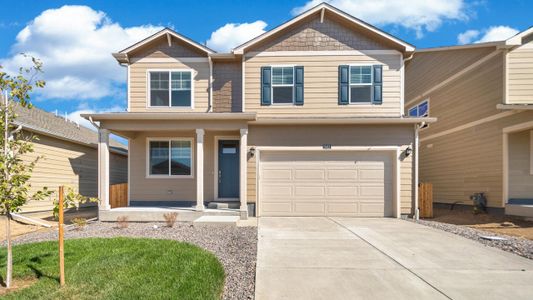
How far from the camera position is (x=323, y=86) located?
11.2m

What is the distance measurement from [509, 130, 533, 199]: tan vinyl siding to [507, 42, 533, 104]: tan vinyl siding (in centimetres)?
111

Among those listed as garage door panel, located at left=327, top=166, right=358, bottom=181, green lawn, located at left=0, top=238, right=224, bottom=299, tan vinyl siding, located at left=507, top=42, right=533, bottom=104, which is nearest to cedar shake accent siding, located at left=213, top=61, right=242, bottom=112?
garage door panel, located at left=327, top=166, right=358, bottom=181

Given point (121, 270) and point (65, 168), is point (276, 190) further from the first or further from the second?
point (65, 168)

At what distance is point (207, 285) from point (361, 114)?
329 inches

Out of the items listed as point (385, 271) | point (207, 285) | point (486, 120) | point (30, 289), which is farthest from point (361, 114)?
point (30, 289)

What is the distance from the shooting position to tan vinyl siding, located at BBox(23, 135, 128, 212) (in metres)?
11.1

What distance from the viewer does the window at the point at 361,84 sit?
11.2 meters

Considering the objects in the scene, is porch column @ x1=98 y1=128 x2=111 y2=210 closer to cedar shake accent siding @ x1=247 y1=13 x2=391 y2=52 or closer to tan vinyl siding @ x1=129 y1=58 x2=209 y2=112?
tan vinyl siding @ x1=129 y1=58 x2=209 y2=112

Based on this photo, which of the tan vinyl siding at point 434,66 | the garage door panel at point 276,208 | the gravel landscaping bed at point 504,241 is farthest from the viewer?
the tan vinyl siding at point 434,66

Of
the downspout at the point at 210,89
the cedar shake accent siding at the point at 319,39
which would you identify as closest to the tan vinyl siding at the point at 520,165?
the cedar shake accent siding at the point at 319,39

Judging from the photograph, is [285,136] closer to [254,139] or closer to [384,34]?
[254,139]

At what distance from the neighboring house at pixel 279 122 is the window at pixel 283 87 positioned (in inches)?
1.3

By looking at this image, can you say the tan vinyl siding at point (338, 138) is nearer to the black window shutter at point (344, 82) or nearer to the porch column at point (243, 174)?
the porch column at point (243, 174)

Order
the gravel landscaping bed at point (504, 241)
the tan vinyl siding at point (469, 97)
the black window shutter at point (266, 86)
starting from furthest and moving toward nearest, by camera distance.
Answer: the tan vinyl siding at point (469, 97) < the black window shutter at point (266, 86) < the gravel landscaping bed at point (504, 241)
